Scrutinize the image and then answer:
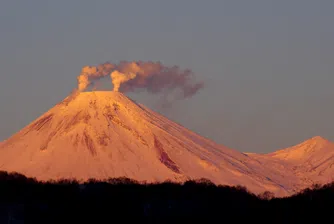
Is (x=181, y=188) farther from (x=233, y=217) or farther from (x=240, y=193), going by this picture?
Result: (x=233, y=217)

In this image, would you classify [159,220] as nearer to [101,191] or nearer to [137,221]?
[137,221]

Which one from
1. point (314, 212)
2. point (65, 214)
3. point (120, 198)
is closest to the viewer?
point (314, 212)

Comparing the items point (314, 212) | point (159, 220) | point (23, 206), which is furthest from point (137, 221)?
point (314, 212)

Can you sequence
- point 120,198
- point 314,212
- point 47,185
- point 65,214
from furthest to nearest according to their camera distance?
1. point 47,185
2. point 120,198
3. point 65,214
4. point 314,212

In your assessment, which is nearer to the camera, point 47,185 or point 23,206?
point 23,206

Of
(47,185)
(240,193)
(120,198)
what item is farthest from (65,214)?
(240,193)

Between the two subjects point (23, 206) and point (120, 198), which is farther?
point (120, 198)
